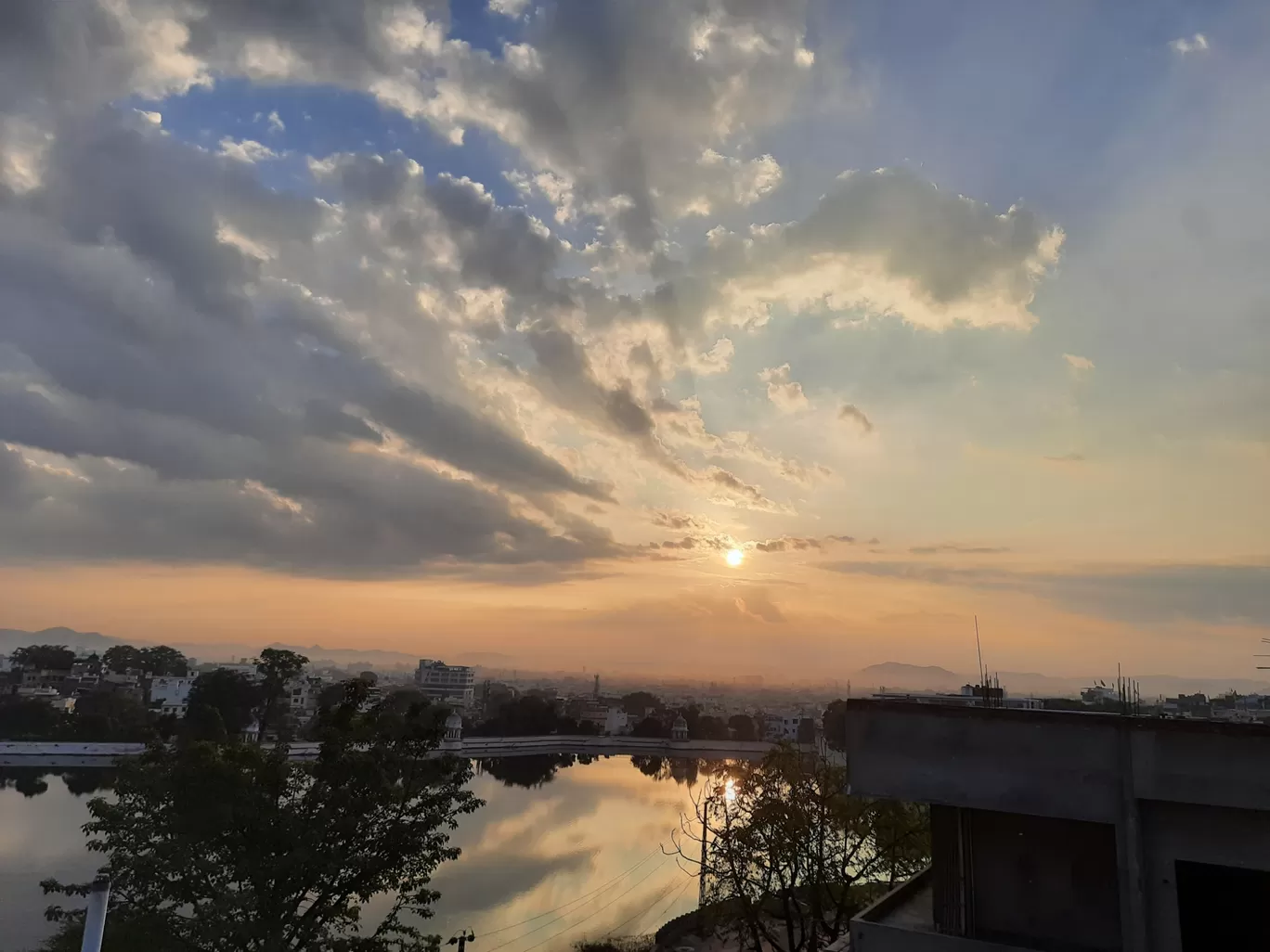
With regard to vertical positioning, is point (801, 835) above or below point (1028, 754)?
below

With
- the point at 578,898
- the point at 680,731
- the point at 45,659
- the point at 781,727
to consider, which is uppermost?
the point at 45,659

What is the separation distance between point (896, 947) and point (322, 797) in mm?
10357

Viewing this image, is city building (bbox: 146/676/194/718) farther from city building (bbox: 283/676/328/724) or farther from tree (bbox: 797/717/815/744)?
tree (bbox: 797/717/815/744)

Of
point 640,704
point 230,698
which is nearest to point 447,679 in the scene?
point 640,704

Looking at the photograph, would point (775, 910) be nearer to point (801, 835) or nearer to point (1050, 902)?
point (801, 835)

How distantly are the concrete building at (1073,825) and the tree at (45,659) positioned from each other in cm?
12678

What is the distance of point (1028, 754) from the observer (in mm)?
8328

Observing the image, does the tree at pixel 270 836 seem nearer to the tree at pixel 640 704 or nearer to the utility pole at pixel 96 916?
the utility pole at pixel 96 916

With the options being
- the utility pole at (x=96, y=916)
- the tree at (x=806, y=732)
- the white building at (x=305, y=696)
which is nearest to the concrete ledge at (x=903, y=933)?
the utility pole at (x=96, y=916)

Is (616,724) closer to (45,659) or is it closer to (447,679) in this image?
(447,679)

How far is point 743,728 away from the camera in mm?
111812

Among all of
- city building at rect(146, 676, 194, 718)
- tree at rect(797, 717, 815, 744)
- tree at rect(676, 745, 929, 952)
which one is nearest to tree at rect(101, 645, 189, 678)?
city building at rect(146, 676, 194, 718)

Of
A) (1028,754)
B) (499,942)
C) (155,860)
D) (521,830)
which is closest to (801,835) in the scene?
(1028,754)

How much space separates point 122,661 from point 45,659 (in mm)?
10974
